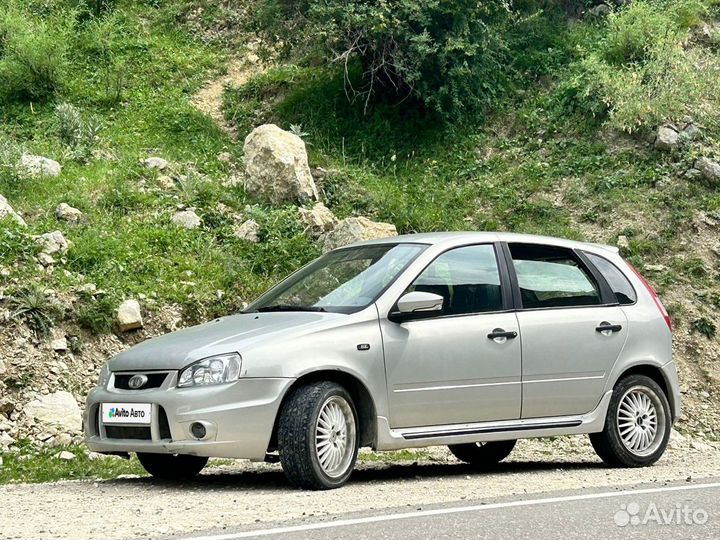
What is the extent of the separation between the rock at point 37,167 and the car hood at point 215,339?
842cm

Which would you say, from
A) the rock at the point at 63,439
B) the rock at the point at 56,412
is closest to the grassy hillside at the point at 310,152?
the rock at the point at 56,412

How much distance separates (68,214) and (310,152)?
16.1 ft

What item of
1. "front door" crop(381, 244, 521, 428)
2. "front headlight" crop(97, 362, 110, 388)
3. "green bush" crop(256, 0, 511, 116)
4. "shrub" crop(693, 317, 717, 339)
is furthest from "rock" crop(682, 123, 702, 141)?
"front headlight" crop(97, 362, 110, 388)

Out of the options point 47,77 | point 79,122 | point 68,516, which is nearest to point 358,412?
point 68,516

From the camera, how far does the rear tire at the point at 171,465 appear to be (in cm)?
837

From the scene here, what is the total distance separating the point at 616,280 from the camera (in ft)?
30.6

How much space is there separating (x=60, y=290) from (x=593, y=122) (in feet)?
32.6

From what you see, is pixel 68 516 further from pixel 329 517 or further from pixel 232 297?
pixel 232 297

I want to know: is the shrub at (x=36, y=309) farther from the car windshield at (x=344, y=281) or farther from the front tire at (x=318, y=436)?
the front tire at (x=318, y=436)

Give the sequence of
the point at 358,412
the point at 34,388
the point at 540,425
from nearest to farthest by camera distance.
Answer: the point at 358,412, the point at 540,425, the point at 34,388

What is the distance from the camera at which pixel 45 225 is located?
14195 millimetres

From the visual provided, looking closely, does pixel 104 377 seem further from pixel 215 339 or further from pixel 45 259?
pixel 45 259

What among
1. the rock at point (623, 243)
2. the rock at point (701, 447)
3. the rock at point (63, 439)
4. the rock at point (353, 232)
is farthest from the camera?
the rock at point (623, 243)

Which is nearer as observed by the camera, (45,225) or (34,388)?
(34,388)
